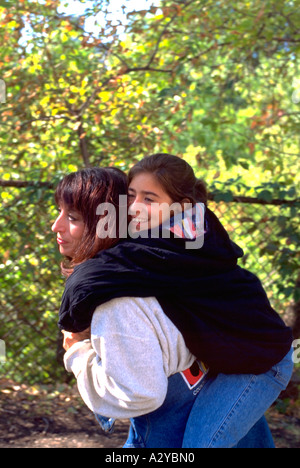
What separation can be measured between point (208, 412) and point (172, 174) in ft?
2.40

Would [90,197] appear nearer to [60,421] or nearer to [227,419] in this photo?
[227,419]

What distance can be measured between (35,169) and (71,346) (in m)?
3.02

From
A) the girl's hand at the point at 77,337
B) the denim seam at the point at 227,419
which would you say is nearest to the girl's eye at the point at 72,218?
the girl's hand at the point at 77,337

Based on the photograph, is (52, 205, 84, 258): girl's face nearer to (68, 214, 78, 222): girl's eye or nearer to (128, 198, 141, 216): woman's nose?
(68, 214, 78, 222): girl's eye

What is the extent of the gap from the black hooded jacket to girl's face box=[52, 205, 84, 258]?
0.55 feet

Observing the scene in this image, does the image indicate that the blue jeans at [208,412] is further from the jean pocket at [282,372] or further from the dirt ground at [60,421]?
the dirt ground at [60,421]

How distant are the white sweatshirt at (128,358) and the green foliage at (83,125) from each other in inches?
103

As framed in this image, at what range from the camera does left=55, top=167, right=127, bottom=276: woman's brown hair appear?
172cm

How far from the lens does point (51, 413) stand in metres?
4.18

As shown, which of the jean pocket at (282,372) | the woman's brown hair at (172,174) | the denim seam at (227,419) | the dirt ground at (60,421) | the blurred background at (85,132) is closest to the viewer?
the denim seam at (227,419)

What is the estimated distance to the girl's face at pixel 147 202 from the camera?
184 centimetres
